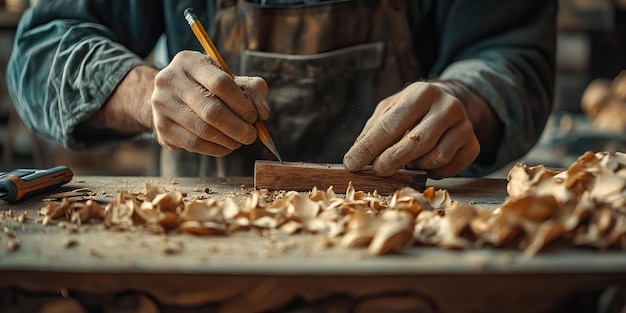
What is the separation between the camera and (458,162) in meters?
1.40

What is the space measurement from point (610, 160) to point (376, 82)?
0.73 m

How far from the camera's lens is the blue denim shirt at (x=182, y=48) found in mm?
1540

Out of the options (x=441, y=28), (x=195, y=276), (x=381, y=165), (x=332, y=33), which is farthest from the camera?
(x=441, y=28)

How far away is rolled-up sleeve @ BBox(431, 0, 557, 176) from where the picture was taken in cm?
165

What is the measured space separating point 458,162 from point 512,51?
46 centimetres

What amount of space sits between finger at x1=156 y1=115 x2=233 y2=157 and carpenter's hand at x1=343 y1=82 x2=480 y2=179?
0.25 meters

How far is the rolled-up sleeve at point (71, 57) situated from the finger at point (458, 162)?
0.68 metres

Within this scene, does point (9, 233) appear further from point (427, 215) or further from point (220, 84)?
point (427, 215)

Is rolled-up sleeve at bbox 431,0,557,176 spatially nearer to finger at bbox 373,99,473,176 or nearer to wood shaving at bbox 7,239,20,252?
finger at bbox 373,99,473,176

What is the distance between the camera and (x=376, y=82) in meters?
1.72

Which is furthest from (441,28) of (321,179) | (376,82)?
(321,179)

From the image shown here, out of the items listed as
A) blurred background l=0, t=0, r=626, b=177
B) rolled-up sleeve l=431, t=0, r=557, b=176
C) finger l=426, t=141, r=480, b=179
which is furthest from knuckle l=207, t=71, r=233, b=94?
blurred background l=0, t=0, r=626, b=177

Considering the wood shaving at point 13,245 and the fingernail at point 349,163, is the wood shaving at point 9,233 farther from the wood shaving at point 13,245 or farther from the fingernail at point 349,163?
the fingernail at point 349,163

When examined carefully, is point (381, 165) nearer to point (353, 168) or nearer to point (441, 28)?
point (353, 168)
